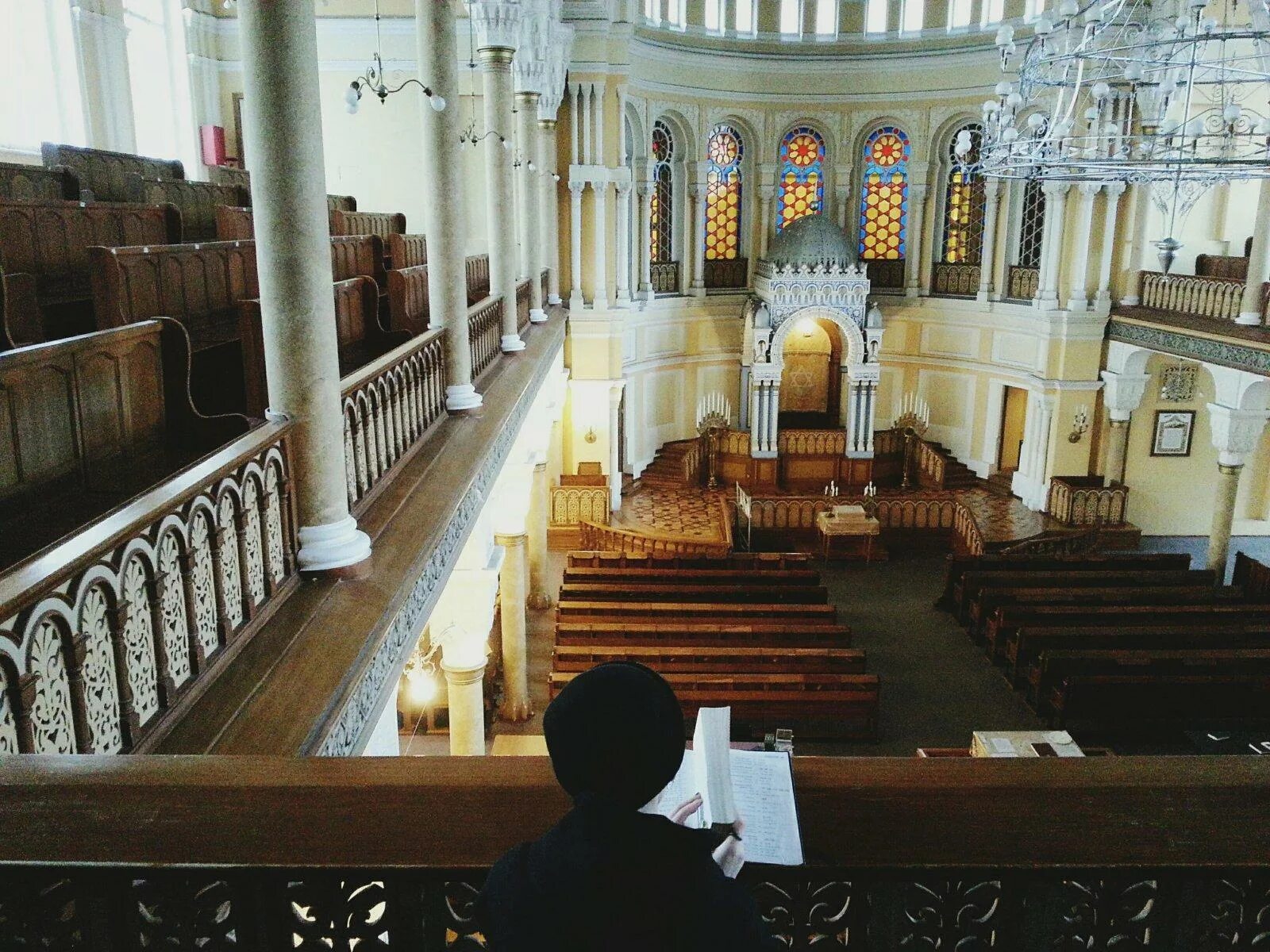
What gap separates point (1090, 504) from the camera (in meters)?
18.0

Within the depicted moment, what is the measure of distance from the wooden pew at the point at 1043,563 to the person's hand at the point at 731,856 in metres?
13.4

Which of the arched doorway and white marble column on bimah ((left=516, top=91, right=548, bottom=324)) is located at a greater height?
white marble column on bimah ((left=516, top=91, right=548, bottom=324))

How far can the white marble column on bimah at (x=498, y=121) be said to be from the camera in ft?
32.6

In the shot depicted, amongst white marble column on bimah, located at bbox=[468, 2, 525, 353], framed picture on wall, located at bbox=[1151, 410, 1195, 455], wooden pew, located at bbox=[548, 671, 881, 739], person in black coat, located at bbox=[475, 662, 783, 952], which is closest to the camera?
person in black coat, located at bbox=[475, 662, 783, 952]

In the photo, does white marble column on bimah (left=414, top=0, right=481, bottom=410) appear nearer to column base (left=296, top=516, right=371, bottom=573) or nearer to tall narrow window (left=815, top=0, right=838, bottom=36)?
column base (left=296, top=516, right=371, bottom=573)

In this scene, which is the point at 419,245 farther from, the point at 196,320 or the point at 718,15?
the point at 718,15

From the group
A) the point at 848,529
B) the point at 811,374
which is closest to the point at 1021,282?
the point at 811,374

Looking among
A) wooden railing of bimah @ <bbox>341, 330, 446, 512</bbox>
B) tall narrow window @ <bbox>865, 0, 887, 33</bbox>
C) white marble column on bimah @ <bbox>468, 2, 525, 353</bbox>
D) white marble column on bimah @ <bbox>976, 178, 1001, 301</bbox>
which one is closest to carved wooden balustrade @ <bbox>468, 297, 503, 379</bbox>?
white marble column on bimah @ <bbox>468, 2, 525, 353</bbox>

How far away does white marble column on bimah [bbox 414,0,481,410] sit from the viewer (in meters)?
6.80

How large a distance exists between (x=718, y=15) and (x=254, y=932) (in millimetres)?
22113

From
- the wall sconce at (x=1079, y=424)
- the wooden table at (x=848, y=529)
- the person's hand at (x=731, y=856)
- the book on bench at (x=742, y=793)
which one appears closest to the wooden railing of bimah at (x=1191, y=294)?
the wall sconce at (x=1079, y=424)

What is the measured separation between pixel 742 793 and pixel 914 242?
69.8 ft

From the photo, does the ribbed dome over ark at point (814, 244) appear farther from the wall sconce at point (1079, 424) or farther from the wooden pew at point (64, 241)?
the wooden pew at point (64, 241)

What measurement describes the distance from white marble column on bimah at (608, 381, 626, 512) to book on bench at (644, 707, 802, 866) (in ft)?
51.9
